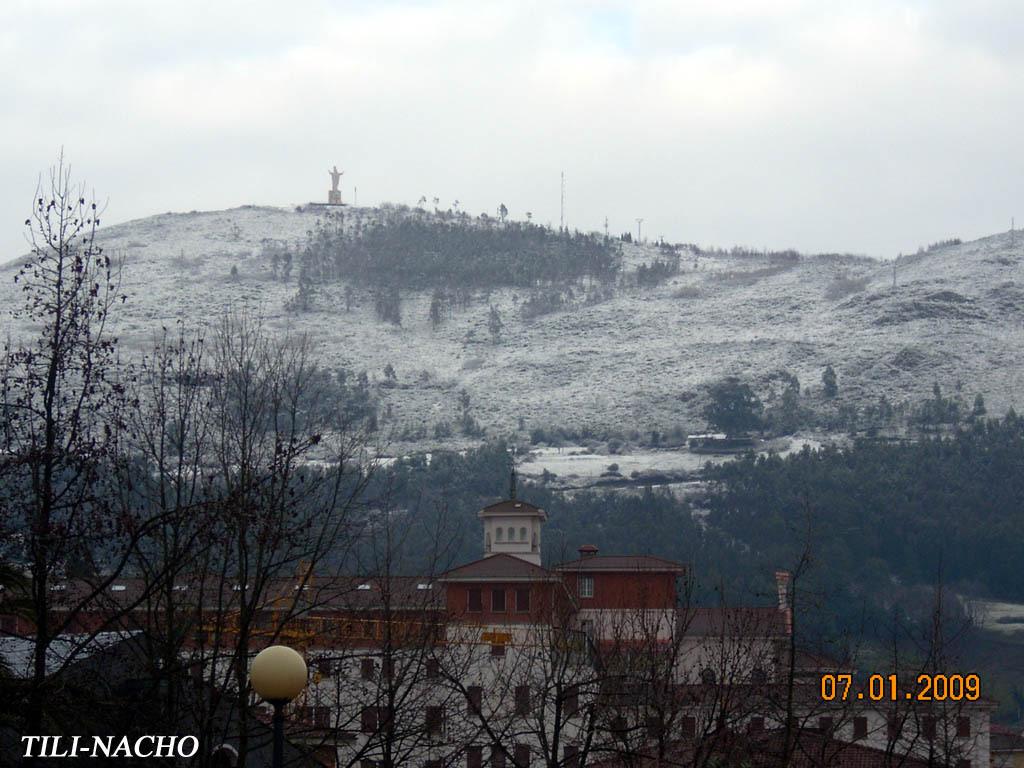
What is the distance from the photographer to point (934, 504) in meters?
146

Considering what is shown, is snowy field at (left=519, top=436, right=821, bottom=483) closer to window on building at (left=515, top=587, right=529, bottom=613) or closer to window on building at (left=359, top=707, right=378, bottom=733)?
window on building at (left=515, top=587, right=529, bottom=613)

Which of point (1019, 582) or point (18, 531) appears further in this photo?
point (1019, 582)

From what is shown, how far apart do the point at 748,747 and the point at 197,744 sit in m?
9.27

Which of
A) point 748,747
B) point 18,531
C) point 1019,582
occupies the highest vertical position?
point 18,531

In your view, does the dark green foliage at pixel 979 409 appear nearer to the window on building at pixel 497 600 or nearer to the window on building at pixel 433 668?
the window on building at pixel 497 600

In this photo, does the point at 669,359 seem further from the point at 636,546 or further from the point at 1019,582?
the point at 636,546

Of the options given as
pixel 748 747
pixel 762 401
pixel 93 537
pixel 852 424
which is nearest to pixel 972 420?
pixel 852 424

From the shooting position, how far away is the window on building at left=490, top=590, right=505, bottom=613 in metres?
59.3

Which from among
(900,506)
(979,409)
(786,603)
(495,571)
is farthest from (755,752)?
(979,409)

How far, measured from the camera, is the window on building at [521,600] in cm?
5866

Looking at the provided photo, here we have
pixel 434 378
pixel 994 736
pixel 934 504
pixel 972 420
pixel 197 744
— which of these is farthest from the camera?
pixel 434 378
